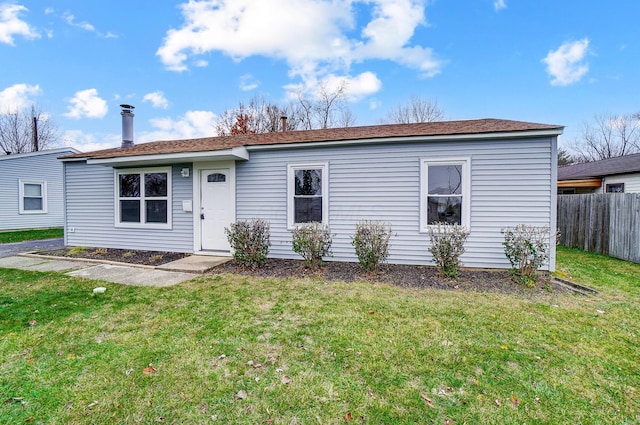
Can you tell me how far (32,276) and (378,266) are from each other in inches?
259

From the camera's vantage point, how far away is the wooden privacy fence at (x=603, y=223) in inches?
276

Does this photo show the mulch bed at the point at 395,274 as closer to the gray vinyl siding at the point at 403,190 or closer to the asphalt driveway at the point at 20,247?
the gray vinyl siding at the point at 403,190

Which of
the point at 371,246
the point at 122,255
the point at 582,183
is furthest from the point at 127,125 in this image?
the point at 582,183

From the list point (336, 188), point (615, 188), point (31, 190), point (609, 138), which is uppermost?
point (609, 138)

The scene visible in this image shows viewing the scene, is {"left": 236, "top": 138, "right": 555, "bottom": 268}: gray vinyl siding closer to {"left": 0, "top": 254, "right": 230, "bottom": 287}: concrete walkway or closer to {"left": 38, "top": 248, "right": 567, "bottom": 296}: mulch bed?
{"left": 38, "top": 248, "right": 567, "bottom": 296}: mulch bed

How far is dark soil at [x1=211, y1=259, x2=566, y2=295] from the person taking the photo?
498 cm

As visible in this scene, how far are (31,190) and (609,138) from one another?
43.5m

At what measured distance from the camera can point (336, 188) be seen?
684 cm

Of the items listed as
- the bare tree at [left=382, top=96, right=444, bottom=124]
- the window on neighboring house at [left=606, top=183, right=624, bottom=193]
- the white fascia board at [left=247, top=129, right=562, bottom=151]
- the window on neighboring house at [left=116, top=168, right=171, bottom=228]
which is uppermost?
the bare tree at [left=382, top=96, right=444, bottom=124]

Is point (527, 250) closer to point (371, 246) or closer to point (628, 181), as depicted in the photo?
point (371, 246)

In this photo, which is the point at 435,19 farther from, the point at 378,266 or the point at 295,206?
the point at 378,266

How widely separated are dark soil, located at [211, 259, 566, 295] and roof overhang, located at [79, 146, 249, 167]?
244 cm

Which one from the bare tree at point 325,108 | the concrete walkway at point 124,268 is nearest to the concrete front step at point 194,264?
the concrete walkway at point 124,268

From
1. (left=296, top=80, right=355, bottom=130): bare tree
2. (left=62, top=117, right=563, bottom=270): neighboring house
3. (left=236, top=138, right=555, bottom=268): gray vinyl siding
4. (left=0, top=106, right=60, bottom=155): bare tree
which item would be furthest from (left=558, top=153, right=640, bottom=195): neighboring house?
(left=0, top=106, right=60, bottom=155): bare tree
